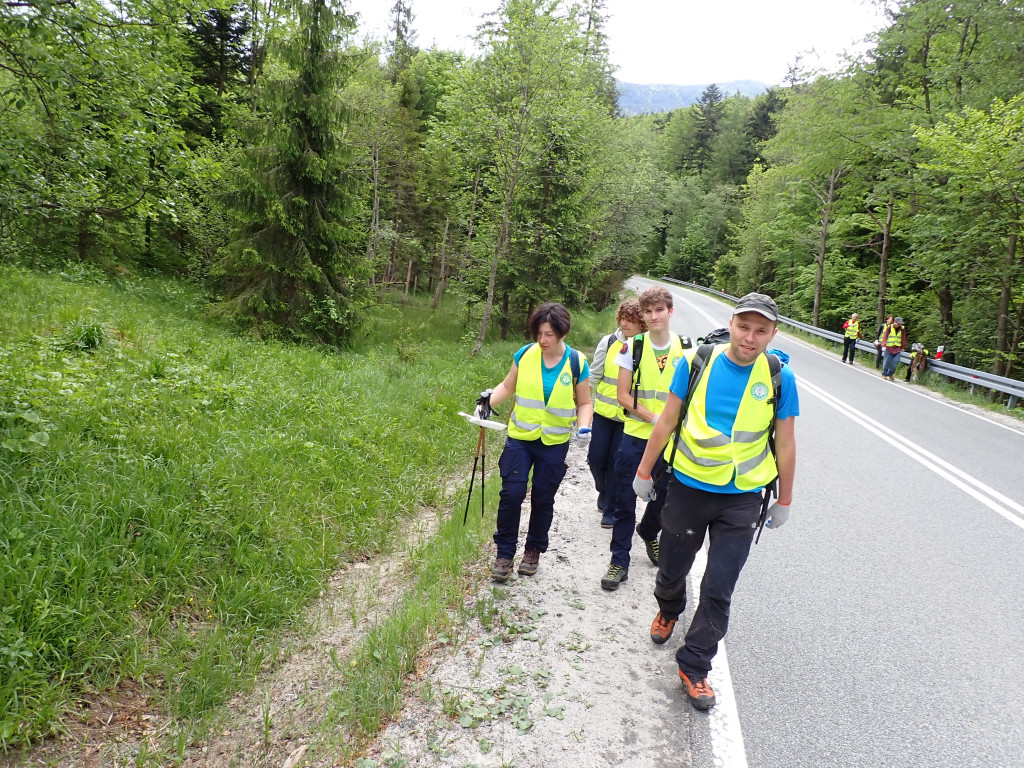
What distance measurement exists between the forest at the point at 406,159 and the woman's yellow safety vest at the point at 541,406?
486cm

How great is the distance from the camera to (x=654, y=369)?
15.2ft

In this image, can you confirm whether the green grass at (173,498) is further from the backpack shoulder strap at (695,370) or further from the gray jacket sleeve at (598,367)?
the backpack shoulder strap at (695,370)

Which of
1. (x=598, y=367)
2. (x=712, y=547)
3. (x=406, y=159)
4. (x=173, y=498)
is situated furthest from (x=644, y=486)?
(x=406, y=159)

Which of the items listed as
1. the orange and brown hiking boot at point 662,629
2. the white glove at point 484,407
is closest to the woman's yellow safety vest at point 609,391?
the white glove at point 484,407

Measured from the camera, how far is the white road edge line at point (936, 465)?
618 cm

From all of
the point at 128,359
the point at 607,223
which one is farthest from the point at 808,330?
the point at 128,359

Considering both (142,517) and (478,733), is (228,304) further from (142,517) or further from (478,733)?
(478,733)

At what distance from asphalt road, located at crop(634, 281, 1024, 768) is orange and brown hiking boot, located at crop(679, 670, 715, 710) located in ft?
0.21

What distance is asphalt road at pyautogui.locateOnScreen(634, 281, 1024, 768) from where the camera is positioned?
288 cm

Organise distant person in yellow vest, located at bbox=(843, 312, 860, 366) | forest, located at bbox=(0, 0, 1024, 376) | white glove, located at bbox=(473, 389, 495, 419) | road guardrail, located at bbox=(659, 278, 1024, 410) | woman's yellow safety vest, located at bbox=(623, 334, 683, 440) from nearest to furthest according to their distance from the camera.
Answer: white glove, located at bbox=(473, 389, 495, 419)
woman's yellow safety vest, located at bbox=(623, 334, 683, 440)
forest, located at bbox=(0, 0, 1024, 376)
road guardrail, located at bbox=(659, 278, 1024, 410)
distant person in yellow vest, located at bbox=(843, 312, 860, 366)

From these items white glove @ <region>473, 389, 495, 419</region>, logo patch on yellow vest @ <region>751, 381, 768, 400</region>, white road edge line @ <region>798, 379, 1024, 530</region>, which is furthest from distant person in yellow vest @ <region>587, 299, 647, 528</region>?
white road edge line @ <region>798, 379, 1024, 530</region>

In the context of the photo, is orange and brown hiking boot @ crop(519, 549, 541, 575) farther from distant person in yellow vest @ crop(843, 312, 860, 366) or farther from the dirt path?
distant person in yellow vest @ crop(843, 312, 860, 366)

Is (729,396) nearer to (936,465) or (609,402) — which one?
(609,402)

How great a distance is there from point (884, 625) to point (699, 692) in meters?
1.72
